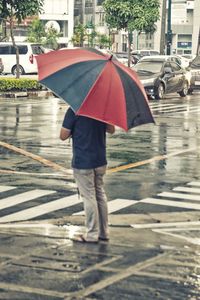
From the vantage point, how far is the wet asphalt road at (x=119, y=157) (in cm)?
1193

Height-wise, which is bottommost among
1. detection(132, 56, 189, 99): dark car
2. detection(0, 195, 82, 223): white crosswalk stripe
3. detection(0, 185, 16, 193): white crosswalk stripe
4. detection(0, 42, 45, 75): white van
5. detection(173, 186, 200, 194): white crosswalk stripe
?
detection(0, 42, 45, 75): white van

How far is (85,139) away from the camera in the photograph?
26.8 ft

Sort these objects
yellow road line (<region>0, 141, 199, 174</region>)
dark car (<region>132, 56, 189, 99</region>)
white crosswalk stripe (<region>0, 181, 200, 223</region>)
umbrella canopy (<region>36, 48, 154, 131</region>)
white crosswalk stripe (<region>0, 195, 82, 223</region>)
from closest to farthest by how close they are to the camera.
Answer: umbrella canopy (<region>36, 48, 154, 131</region>) < white crosswalk stripe (<region>0, 195, 82, 223</region>) < white crosswalk stripe (<region>0, 181, 200, 223</region>) < yellow road line (<region>0, 141, 199, 174</region>) < dark car (<region>132, 56, 189, 99</region>)

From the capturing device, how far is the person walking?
322 inches

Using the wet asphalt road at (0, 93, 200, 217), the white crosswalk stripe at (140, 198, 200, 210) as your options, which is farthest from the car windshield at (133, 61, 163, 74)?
the white crosswalk stripe at (140, 198, 200, 210)

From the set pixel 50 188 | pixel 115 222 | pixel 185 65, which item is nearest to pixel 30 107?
pixel 185 65

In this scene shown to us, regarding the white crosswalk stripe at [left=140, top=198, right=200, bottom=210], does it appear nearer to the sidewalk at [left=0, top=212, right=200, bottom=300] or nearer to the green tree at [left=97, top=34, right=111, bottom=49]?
the sidewalk at [left=0, top=212, right=200, bottom=300]

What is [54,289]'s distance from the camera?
6.57 meters

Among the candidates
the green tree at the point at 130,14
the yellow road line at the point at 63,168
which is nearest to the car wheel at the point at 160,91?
the green tree at the point at 130,14

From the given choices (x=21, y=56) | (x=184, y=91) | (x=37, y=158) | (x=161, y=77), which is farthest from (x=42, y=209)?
(x=21, y=56)

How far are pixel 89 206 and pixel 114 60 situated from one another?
149 cm

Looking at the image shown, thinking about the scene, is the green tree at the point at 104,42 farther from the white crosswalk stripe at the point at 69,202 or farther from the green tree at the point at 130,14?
the white crosswalk stripe at the point at 69,202

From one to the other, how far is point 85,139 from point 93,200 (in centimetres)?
63

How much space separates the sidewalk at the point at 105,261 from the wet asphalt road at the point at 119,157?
1.04 meters
